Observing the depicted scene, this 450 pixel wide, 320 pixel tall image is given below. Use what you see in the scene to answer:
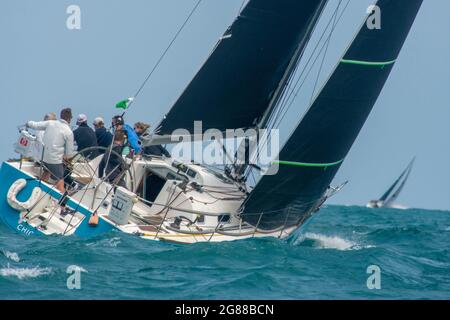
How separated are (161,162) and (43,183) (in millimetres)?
1999

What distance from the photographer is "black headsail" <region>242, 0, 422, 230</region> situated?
14.1 m

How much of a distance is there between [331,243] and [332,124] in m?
2.56

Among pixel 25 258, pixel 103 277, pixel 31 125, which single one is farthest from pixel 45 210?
pixel 103 277

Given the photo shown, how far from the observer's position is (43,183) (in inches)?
544

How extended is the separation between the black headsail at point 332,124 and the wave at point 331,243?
910 mm

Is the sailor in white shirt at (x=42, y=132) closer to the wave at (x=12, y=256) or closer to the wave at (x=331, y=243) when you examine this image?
the wave at (x=12, y=256)

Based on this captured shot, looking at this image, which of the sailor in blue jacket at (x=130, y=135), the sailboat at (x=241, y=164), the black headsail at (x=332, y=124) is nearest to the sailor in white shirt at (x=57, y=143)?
the sailboat at (x=241, y=164)

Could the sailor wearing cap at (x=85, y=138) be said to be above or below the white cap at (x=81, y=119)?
below

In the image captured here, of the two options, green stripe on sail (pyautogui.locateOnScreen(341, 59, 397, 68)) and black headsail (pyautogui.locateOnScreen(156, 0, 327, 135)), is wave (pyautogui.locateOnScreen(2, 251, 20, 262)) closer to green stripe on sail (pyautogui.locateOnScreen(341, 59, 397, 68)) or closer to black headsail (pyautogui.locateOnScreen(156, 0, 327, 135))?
black headsail (pyautogui.locateOnScreen(156, 0, 327, 135))

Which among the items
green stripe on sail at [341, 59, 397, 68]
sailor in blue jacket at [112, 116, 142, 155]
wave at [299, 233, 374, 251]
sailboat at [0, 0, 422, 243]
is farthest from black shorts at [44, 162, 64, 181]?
green stripe on sail at [341, 59, 397, 68]

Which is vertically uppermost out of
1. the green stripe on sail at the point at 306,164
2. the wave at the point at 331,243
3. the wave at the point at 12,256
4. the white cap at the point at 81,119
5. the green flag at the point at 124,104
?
the green flag at the point at 124,104

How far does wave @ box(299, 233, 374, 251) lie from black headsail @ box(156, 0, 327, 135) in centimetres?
221

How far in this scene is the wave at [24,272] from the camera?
10.5 metres

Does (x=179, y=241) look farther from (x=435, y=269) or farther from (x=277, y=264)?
(x=435, y=269)
